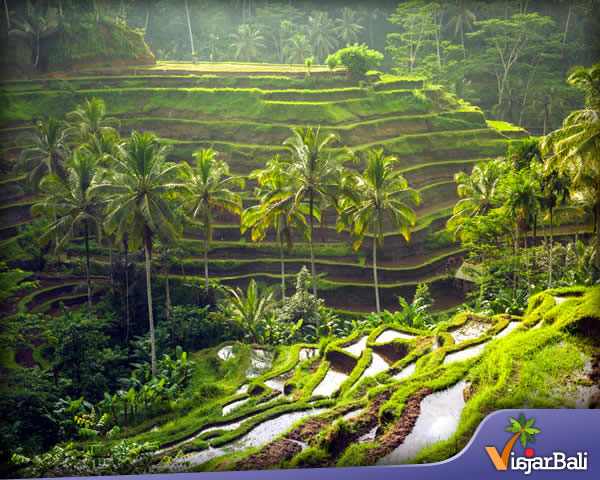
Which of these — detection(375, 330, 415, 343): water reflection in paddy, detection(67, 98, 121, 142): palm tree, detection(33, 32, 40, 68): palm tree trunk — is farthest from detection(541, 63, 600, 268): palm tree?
detection(33, 32, 40, 68): palm tree trunk

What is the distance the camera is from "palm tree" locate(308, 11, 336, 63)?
26.5 m

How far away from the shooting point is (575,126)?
10969 millimetres

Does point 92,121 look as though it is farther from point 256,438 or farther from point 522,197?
point 522,197

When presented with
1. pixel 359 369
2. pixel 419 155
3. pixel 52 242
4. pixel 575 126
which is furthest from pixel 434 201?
pixel 52 242

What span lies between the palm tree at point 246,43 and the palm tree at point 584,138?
24301mm

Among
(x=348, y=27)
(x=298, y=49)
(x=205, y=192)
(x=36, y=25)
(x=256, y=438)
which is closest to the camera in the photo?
(x=256, y=438)

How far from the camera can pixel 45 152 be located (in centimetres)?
1972

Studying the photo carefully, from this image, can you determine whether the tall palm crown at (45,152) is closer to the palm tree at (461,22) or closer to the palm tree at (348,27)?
the palm tree at (348,27)

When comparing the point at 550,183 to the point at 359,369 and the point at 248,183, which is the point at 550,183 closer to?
the point at 359,369

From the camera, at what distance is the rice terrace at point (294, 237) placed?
8750mm

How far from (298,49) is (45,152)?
56.3 feet

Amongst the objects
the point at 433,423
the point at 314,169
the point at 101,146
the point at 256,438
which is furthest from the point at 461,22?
the point at 256,438

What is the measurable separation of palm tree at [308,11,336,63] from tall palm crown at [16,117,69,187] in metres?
13.7

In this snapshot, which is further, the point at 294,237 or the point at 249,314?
the point at 294,237
